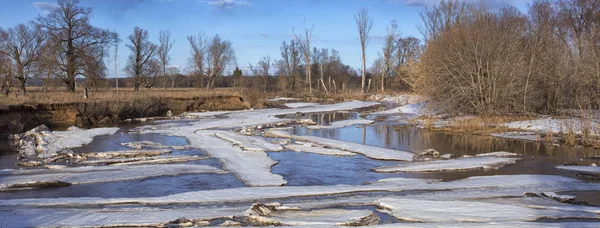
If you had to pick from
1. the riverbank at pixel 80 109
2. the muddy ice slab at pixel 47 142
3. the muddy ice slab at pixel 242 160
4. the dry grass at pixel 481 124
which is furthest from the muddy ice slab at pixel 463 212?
the riverbank at pixel 80 109

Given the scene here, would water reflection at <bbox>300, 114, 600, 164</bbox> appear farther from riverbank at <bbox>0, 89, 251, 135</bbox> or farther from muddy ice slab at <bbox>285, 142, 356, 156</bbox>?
riverbank at <bbox>0, 89, 251, 135</bbox>

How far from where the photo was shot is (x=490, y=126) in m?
22.3

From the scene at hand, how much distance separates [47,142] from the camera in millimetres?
17578

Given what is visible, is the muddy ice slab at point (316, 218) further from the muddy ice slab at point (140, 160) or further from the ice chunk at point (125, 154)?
the ice chunk at point (125, 154)

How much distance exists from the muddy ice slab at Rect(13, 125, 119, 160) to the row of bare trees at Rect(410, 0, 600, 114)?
56.2ft

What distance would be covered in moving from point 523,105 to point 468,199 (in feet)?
54.8

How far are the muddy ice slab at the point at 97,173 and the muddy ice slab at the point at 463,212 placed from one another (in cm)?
562

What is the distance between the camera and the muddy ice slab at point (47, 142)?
15.6 metres

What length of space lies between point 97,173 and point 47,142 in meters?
6.91

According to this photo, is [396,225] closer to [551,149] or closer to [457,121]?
[551,149]

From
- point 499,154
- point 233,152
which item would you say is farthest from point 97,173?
point 499,154

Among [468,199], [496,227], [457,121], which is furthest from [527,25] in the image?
[496,227]

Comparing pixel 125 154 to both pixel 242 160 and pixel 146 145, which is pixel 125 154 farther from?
pixel 242 160

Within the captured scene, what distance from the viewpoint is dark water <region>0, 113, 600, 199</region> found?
35.1 feet
